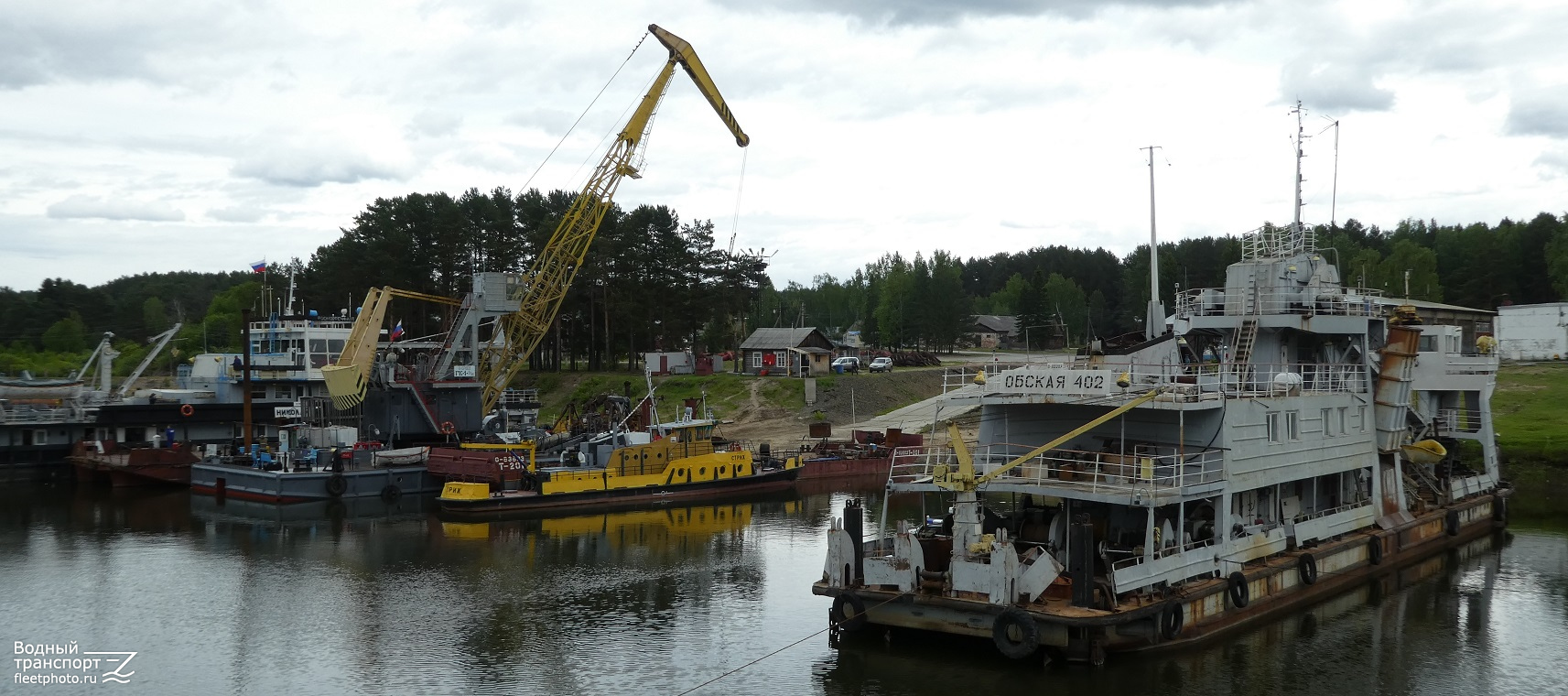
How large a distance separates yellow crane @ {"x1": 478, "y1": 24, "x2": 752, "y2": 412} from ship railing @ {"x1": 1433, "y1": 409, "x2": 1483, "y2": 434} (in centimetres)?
3450

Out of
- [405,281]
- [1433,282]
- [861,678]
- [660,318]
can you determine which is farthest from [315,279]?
[1433,282]

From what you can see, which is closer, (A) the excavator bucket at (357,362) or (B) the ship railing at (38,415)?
(A) the excavator bucket at (357,362)

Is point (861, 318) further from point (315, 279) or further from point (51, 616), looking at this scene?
point (51, 616)

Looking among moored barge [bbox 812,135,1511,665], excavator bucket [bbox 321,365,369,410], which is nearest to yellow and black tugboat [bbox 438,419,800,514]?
excavator bucket [bbox 321,365,369,410]

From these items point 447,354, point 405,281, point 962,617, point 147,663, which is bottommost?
point 147,663

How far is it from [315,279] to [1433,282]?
83.1 meters

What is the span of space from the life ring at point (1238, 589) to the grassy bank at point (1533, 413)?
2918 cm

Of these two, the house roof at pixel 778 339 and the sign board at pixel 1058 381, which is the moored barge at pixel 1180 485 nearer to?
the sign board at pixel 1058 381

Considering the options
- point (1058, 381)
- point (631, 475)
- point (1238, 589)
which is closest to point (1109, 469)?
point (1058, 381)

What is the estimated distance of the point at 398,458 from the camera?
43.4 meters

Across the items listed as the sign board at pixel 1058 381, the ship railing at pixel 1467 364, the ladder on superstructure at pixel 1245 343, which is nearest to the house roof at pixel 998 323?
the ship railing at pixel 1467 364

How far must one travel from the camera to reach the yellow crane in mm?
52312

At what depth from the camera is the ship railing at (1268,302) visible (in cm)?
2725

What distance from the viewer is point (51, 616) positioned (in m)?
24.9
